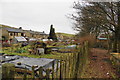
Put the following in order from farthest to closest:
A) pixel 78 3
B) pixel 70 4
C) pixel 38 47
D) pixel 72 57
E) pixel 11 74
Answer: pixel 38 47 → pixel 70 4 → pixel 78 3 → pixel 72 57 → pixel 11 74

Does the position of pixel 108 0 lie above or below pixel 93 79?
above

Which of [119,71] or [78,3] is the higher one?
[78,3]

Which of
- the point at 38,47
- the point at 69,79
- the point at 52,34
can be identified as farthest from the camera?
the point at 52,34

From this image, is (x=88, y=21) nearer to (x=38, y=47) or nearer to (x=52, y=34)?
(x=38, y=47)

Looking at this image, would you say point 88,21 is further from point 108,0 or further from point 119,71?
point 119,71

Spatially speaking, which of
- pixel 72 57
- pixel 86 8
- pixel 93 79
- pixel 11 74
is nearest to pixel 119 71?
pixel 93 79

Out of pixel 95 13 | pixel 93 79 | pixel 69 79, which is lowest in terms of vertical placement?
pixel 93 79

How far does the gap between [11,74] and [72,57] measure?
86.1 inches

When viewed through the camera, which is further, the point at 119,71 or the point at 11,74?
the point at 119,71

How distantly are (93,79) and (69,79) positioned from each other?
1.85 meters

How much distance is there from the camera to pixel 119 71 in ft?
17.3

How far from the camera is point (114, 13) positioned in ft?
35.0

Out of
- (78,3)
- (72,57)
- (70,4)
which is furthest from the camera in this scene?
(70,4)

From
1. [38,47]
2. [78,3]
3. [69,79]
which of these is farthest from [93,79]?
[38,47]
